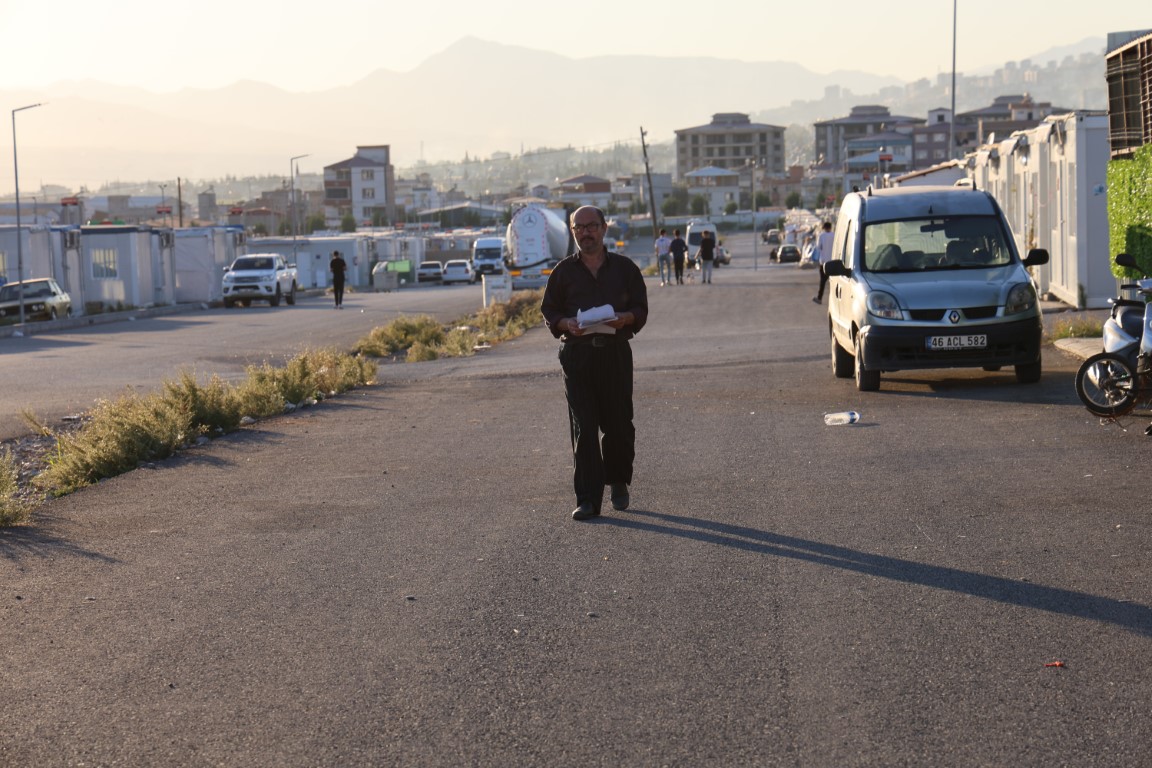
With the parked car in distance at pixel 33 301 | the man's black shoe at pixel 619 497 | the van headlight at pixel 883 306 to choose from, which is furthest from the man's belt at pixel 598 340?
the parked car in distance at pixel 33 301

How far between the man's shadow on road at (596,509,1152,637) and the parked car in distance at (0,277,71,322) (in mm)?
38259

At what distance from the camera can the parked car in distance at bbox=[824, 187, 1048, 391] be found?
15141 millimetres

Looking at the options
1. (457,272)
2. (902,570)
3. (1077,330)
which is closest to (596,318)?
(902,570)

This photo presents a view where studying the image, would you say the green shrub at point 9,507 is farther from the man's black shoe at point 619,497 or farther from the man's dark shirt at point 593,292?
the man's black shoe at point 619,497

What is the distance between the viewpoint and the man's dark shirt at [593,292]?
9297mm

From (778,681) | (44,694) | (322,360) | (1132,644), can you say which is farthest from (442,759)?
(322,360)

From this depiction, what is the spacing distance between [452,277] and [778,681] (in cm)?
7963

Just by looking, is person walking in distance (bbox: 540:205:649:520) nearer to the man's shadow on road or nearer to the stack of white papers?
the stack of white papers

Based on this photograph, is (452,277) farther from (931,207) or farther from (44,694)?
(44,694)

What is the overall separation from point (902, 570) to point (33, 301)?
41.4 meters

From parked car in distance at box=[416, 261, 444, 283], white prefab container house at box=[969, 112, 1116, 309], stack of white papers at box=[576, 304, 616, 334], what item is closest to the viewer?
stack of white papers at box=[576, 304, 616, 334]

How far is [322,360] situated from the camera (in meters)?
19.5

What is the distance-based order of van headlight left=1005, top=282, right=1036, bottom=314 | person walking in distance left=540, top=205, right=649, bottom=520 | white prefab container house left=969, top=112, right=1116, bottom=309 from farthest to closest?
white prefab container house left=969, top=112, right=1116, bottom=309 → van headlight left=1005, top=282, right=1036, bottom=314 → person walking in distance left=540, top=205, right=649, bottom=520

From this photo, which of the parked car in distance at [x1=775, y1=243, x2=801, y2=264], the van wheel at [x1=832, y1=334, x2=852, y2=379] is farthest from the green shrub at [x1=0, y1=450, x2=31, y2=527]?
the parked car in distance at [x1=775, y1=243, x2=801, y2=264]
